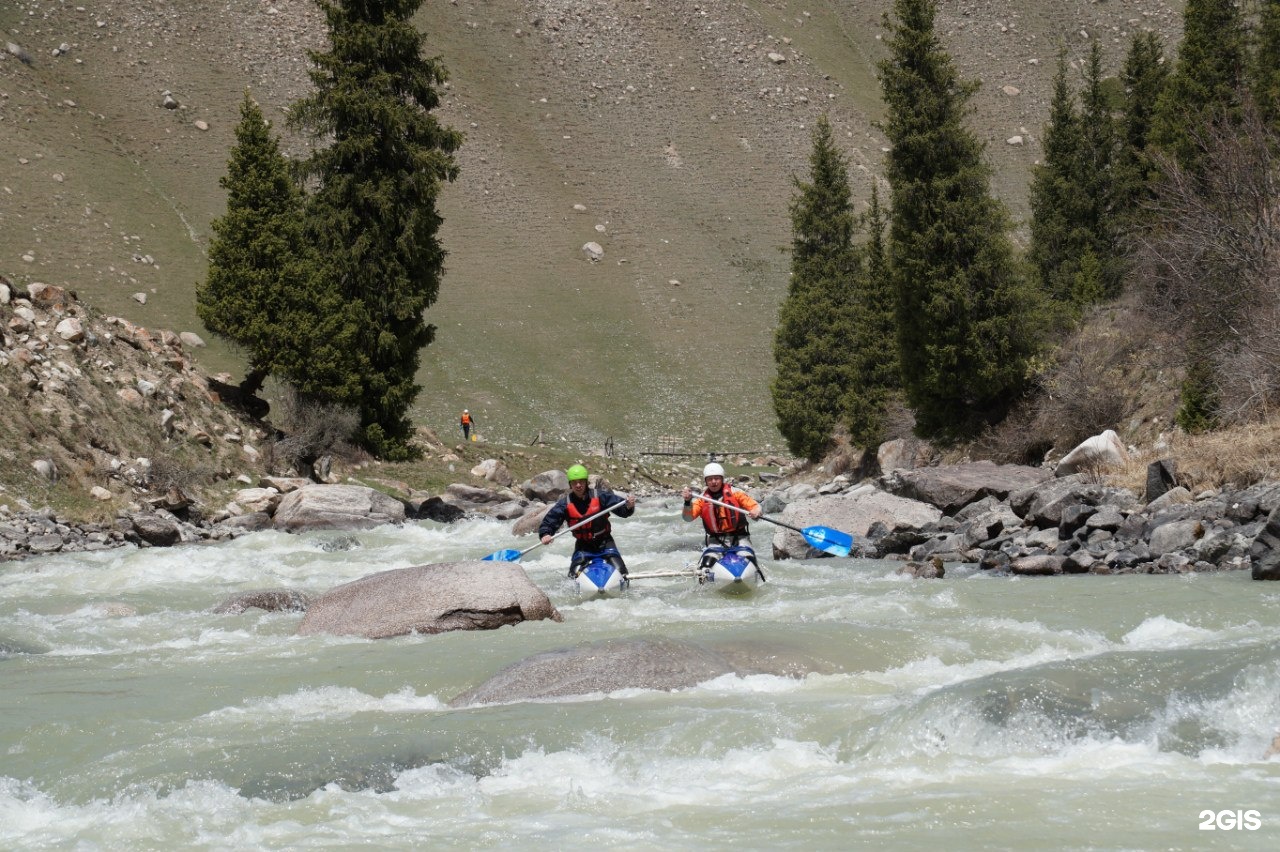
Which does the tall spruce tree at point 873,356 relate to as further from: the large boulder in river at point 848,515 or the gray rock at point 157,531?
the gray rock at point 157,531

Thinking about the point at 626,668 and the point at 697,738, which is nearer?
the point at 697,738

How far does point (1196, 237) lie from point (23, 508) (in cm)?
2274

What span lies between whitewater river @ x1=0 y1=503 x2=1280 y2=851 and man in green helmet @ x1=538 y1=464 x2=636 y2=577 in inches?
131

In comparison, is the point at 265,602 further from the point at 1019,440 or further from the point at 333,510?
the point at 1019,440

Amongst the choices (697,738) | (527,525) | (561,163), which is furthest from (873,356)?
(561,163)

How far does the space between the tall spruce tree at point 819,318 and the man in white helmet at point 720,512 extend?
22892 millimetres

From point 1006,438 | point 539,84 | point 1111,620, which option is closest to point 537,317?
point 539,84

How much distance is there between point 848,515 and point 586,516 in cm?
584

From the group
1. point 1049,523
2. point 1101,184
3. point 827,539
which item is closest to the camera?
point 1049,523

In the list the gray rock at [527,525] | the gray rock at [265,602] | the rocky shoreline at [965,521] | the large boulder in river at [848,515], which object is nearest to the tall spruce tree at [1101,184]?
the rocky shoreline at [965,521]

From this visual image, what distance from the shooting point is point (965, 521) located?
18.5 m

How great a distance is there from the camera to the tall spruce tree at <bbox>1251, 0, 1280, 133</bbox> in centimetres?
3286

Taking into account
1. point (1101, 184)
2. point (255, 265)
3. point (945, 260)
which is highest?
point (1101, 184)

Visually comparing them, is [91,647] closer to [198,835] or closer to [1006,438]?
[198,835]
